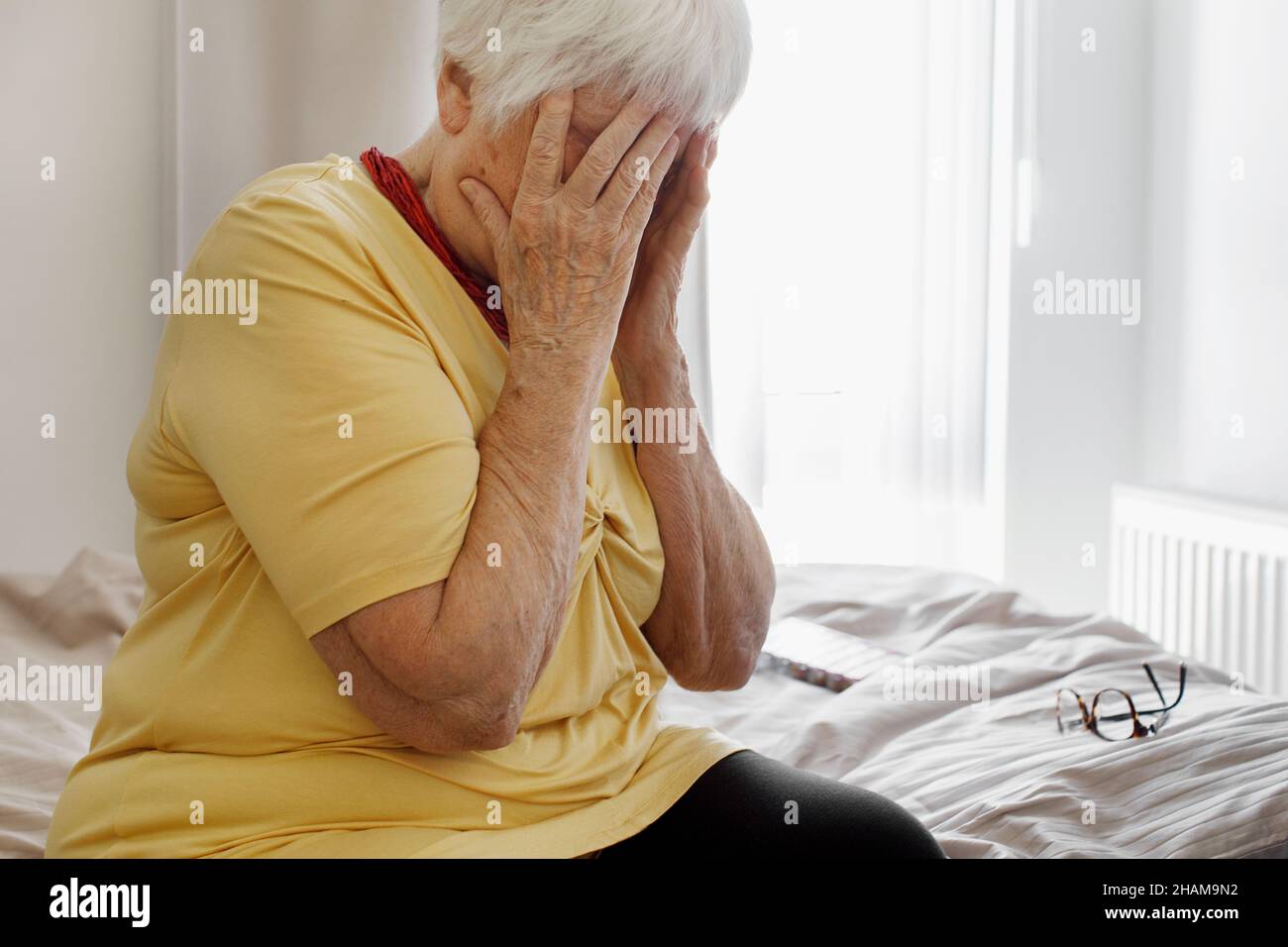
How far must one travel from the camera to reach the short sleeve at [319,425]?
2.33 feet

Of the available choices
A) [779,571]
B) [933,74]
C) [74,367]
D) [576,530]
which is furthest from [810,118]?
[576,530]

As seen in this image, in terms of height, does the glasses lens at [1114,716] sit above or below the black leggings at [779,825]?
below

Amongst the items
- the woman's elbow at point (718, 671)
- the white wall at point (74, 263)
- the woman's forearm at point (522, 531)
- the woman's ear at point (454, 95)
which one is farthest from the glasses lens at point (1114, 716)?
the white wall at point (74, 263)

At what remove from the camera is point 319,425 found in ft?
2.37

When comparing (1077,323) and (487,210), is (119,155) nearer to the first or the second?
(487,210)

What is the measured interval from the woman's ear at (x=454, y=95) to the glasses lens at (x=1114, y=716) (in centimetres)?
93

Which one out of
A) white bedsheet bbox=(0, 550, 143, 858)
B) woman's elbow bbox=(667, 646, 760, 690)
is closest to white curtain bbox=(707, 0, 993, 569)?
white bedsheet bbox=(0, 550, 143, 858)

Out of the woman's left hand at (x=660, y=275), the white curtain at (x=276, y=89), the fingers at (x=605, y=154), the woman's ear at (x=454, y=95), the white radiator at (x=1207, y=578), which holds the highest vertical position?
the white curtain at (x=276, y=89)

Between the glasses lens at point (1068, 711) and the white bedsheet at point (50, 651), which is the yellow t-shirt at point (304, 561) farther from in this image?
the glasses lens at point (1068, 711)

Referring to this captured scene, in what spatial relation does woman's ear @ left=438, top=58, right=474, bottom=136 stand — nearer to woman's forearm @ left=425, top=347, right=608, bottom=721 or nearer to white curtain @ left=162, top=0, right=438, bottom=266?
woman's forearm @ left=425, top=347, right=608, bottom=721

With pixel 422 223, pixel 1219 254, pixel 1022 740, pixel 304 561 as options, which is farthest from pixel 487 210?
pixel 1219 254

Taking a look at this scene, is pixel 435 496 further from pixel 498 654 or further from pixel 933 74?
pixel 933 74

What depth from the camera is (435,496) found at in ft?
2.40

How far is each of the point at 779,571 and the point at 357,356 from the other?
4.63 ft
